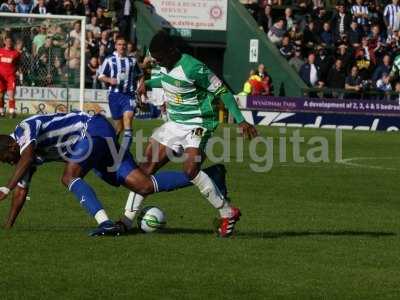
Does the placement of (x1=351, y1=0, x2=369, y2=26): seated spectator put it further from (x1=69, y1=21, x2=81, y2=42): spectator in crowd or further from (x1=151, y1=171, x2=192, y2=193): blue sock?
(x1=151, y1=171, x2=192, y2=193): blue sock

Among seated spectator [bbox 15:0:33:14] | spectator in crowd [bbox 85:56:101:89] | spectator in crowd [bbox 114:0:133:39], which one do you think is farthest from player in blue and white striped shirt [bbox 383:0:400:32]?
seated spectator [bbox 15:0:33:14]

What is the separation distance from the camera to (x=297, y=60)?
121 feet

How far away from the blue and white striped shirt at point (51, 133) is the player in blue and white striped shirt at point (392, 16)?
28.8 meters

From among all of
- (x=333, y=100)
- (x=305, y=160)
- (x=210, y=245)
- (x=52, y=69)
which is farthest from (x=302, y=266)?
(x=333, y=100)

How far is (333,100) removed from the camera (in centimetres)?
3388

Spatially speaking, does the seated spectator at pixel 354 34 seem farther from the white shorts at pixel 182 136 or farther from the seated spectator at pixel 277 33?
the white shorts at pixel 182 136

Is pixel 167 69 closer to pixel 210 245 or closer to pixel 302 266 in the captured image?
pixel 210 245

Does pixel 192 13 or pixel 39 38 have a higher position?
pixel 192 13

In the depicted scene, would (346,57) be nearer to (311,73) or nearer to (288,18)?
(311,73)

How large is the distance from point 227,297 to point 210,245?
2.59m

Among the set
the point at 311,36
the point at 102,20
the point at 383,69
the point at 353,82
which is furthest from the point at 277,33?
the point at 102,20

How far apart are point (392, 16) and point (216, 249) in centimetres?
2947

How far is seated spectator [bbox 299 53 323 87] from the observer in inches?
1420

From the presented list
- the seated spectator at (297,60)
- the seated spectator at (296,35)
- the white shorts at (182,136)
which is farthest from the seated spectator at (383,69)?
the white shorts at (182,136)
